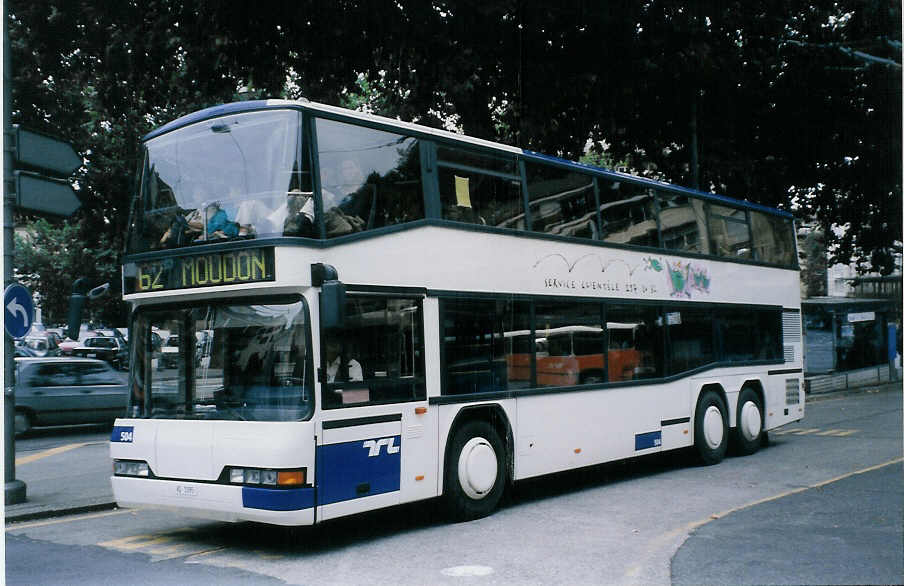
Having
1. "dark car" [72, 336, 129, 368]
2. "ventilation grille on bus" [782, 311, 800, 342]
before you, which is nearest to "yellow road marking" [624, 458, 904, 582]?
"ventilation grille on bus" [782, 311, 800, 342]

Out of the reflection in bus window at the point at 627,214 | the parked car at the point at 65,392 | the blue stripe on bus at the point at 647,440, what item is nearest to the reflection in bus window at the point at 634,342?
the blue stripe on bus at the point at 647,440

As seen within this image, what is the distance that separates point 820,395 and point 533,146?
14573 mm

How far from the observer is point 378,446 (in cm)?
825

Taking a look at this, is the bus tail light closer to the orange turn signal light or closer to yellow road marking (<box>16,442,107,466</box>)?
the orange turn signal light

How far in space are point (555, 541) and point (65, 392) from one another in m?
13.9

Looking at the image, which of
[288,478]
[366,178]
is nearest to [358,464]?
[288,478]

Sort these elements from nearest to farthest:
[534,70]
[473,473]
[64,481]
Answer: [473,473], [64,481], [534,70]

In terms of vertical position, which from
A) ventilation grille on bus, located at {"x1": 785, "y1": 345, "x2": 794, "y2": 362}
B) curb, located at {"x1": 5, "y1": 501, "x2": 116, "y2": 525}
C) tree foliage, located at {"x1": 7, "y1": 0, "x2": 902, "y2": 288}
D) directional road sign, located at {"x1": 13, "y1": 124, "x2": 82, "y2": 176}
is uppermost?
tree foliage, located at {"x1": 7, "y1": 0, "x2": 902, "y2": 288}

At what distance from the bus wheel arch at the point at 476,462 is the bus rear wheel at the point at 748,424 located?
5.70 m

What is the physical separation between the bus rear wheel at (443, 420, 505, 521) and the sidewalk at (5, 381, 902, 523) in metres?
4.05

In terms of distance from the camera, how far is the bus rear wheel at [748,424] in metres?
14.2

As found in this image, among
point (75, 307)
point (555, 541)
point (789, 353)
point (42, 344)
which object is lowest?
point (555, 541)

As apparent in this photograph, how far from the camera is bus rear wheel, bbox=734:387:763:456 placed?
14250 mm

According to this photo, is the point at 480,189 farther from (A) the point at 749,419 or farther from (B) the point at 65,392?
(B) the point at 65,392
